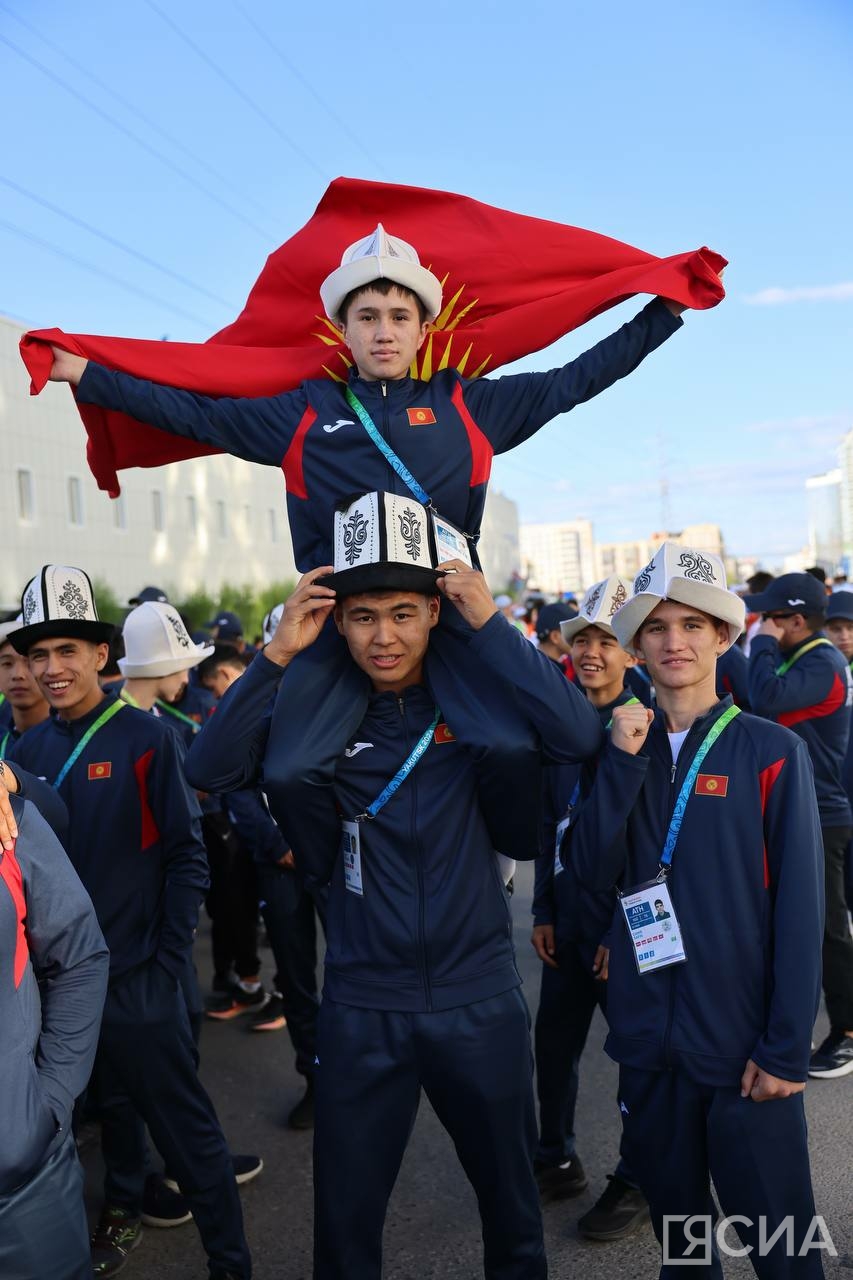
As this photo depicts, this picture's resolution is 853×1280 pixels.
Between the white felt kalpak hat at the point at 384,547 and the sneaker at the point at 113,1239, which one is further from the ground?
the white felt kalpak hat at the point at 384,547

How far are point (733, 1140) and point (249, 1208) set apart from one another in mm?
2480

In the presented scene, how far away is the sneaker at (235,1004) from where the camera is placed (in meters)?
6.78

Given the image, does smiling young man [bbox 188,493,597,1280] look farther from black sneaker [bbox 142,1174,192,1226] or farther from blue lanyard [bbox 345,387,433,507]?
black sneaker [bbox 142,1174,192,1226]

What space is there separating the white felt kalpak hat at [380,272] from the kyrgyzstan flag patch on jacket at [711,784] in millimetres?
1665

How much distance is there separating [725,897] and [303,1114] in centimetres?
310

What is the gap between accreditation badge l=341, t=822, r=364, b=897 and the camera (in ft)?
9.70

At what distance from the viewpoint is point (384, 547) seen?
9.15 ft

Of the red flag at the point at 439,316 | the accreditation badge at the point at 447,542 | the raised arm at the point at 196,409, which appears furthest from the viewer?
the red flag at the point at 439,316

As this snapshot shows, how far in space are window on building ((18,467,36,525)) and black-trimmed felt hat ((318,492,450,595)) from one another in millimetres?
30391

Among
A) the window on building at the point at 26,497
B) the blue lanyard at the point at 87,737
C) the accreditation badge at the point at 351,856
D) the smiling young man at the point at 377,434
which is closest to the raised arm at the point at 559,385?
the smiling young man at the point at 377,434

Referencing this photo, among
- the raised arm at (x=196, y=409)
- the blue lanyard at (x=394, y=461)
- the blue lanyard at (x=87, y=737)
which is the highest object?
the raised arm at (x=196, y=409)

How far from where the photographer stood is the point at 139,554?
123 ft

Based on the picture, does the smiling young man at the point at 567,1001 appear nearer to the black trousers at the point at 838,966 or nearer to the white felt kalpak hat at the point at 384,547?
the white felt kalpak hat at the point at 384,547

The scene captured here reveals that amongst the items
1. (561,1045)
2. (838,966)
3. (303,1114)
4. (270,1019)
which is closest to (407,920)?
(561,1045)
